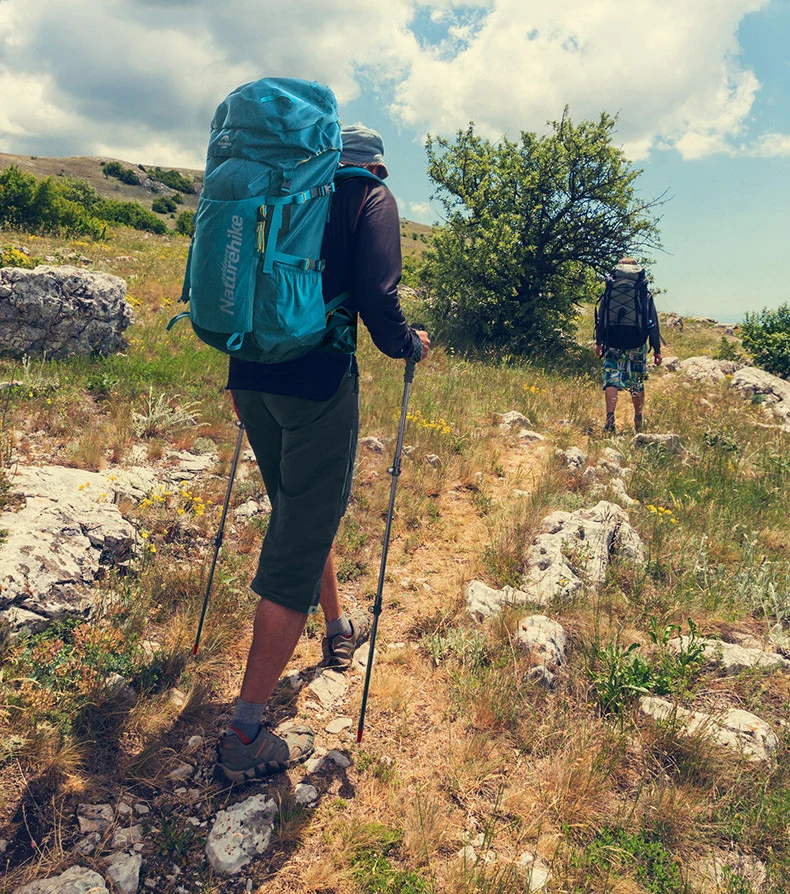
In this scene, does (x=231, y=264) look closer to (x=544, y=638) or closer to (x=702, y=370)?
(x=544, y=638)

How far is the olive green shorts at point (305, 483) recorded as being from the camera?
99.6 inches

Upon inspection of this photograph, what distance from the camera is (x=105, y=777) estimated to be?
2518mm

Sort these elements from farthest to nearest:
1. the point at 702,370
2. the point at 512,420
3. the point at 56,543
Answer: the point at 702,370
the point at 512,420
the point at 56,543

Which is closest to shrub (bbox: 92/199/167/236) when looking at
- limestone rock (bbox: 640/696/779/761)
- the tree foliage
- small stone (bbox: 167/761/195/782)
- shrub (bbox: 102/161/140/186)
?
the tree foliage

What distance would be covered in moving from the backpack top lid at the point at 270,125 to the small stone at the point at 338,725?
284cm

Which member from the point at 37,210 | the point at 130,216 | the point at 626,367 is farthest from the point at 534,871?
the point at 130,216

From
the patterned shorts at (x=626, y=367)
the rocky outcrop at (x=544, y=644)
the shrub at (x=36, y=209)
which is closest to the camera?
the rocky outcrop at (x=544, y=644)

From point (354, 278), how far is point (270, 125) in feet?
2.15

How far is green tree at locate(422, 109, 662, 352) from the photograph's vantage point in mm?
12992

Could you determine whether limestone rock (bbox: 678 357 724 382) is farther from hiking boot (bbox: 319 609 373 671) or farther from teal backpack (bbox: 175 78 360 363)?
teal backpack (bbox: 175 78 360 363)

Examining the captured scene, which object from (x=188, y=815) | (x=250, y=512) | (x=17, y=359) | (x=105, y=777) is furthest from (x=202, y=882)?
(x=17, y=359)

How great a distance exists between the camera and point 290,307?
2.18 m

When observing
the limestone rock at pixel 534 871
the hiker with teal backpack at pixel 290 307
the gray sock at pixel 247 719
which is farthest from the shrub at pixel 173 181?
the limestone rock at pixel 534 871

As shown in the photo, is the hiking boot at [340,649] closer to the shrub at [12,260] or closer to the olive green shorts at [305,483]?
the olive green shorts at [305,483]
